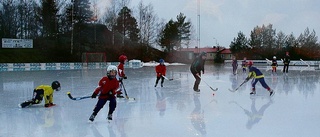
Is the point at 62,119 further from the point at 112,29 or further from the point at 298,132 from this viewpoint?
the point at 112,29

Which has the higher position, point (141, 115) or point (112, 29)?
point (112, 29)

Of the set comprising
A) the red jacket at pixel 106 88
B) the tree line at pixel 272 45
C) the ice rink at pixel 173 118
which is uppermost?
the tree line at pixel 272 45

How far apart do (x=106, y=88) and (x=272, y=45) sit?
58.7 metres

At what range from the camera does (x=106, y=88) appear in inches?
204

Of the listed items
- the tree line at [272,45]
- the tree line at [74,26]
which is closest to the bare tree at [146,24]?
the tree line at [74,26]

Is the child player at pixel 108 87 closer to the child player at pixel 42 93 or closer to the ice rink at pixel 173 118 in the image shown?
the ice rink at pixel 173 118

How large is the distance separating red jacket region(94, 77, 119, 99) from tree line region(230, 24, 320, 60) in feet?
162

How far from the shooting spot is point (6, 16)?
37219 mm

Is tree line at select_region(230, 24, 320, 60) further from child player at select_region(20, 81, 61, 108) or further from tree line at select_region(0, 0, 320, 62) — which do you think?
child player at select_region(20, 81, 61, 108)

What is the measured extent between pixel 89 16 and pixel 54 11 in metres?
4.47

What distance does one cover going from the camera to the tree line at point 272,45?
5047cm

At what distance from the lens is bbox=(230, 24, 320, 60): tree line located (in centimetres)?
5047

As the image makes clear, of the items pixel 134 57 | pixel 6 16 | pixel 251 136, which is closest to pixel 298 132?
pixel 251 136

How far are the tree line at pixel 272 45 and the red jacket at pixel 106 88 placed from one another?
162 ft
